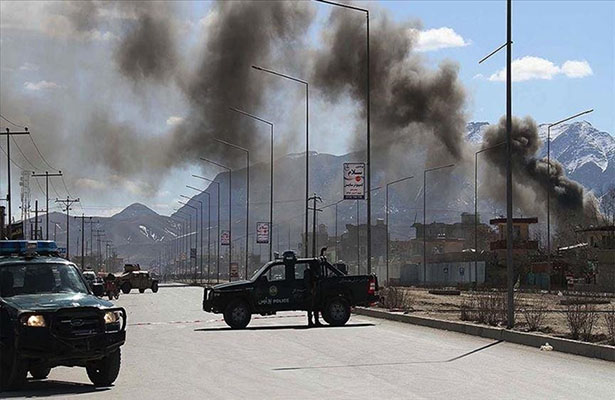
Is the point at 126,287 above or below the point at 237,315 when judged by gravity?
below

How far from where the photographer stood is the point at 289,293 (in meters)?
29.8

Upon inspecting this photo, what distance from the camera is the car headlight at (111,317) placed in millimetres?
14219

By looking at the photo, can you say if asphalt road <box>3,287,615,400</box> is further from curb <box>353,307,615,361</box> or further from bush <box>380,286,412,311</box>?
bush <box>380,286,412,311</box>

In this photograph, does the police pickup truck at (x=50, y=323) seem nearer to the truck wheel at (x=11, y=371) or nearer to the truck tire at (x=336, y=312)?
the truck wheel at (x=11, y=371)

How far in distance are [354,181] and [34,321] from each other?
30.5 metres

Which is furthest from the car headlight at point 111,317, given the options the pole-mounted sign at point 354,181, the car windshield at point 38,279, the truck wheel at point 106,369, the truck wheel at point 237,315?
the pole-mounted sign at point 354,181

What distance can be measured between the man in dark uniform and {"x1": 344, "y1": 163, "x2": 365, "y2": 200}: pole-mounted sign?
1382 centimetres

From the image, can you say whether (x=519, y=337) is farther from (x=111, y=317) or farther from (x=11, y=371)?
(x=11, y=371)

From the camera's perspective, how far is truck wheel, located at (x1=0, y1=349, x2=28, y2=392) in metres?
13.8

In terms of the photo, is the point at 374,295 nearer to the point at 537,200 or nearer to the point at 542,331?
the point at 542,331

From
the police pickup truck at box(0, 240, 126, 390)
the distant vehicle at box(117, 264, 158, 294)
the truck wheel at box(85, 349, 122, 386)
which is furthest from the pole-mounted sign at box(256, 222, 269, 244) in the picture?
the truck wheel at box(85, 349, 122, 386)

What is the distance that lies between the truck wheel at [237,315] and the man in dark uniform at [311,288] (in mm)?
1663

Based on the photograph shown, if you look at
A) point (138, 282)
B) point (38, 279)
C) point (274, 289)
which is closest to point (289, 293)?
point (274, 289)

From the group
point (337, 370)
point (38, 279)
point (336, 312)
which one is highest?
point (38, 279)
